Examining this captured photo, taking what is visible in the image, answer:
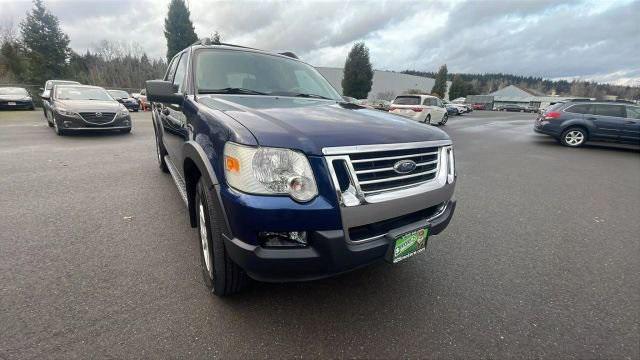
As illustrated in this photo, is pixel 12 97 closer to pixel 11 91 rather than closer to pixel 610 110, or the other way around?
pixel 11 91

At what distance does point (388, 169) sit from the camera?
190 cm

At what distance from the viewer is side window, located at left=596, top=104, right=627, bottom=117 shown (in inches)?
397

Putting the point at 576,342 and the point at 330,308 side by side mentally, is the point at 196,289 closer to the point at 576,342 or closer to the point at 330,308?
the point at 330,308

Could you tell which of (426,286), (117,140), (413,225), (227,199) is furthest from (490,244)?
(117,140)

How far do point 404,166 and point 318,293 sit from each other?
45.6 inches

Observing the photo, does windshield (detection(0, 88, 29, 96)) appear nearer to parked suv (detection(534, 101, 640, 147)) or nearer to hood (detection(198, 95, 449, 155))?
hood (detection(198, 95, 449, 155))

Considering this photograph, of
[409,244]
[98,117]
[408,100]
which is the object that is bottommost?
[409,244]

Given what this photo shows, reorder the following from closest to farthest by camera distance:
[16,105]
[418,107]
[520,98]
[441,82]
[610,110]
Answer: [610,110], [418,107], [16,105], [441,82], [520,98]

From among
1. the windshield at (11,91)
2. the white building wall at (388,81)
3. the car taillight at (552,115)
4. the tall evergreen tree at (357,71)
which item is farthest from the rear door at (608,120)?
the white building wall at (388,81)

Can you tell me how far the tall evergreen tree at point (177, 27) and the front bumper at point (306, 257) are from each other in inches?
1492

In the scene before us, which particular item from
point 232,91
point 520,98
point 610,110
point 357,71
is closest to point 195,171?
point 232,91

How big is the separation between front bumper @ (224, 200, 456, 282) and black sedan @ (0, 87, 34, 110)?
22.5m

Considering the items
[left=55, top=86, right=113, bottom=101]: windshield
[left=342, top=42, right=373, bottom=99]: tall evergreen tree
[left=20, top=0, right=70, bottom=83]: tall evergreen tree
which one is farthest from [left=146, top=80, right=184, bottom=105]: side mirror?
[left=20, top=0, right=70, bottom=83]: tall evergreen tree

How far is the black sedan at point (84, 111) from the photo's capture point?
848cm
